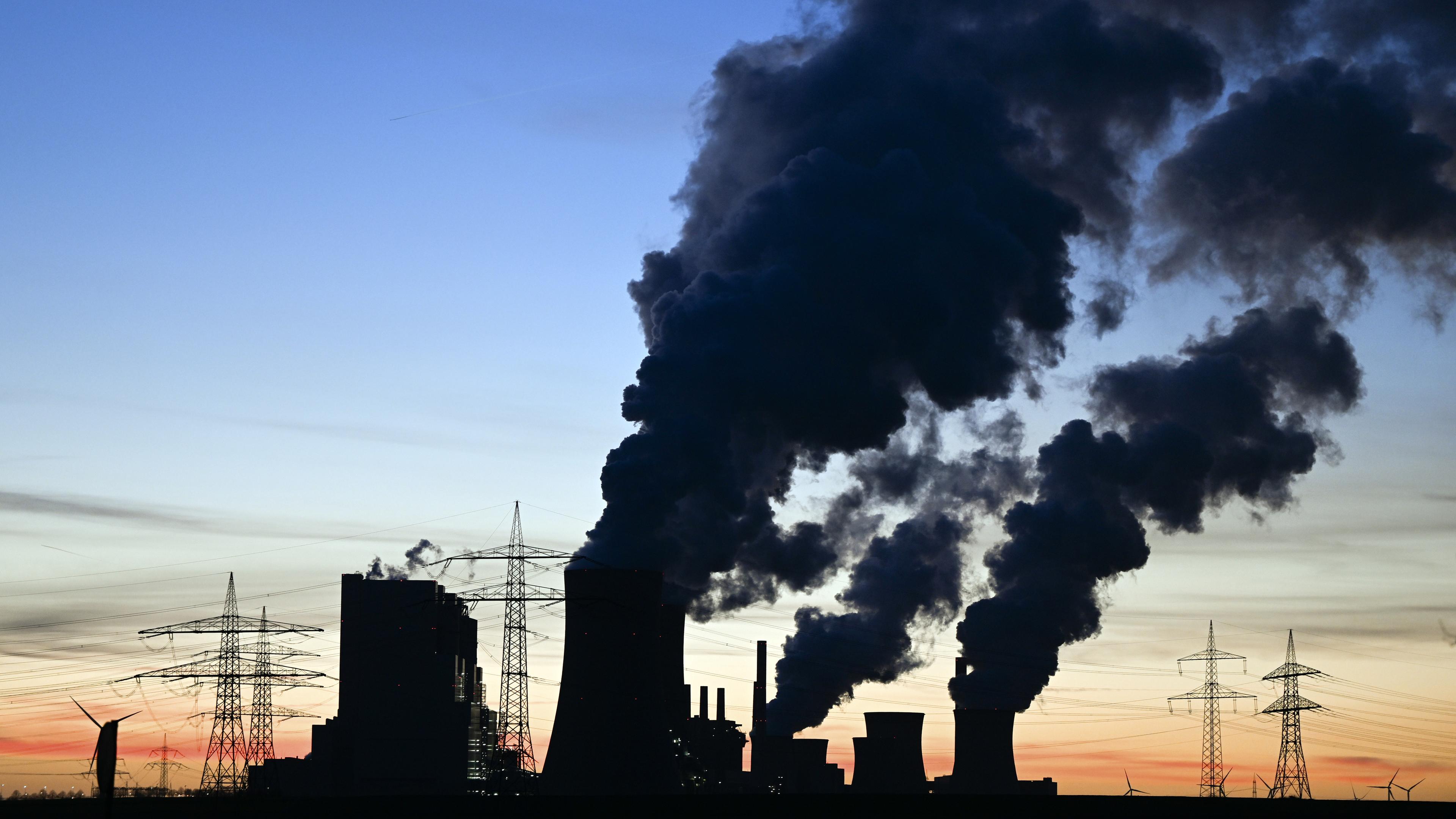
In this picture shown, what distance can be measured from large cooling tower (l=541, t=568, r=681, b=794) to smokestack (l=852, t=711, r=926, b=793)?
31.5m

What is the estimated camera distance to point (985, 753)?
261 ft

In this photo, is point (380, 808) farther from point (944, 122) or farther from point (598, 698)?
point (944, 122)

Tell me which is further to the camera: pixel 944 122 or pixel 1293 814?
pixel 944 122

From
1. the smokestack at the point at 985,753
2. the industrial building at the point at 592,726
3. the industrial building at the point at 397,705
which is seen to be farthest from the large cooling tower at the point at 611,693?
the industrial building at the point at 397,705

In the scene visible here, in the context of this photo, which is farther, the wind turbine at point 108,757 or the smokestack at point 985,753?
the smokestack at point 985,753

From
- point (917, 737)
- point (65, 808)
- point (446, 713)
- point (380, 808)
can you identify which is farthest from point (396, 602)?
point (380, 808)

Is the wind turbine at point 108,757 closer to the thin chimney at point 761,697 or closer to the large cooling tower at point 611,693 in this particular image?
the large cooling tower at point 611,693

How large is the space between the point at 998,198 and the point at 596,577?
2458 cm

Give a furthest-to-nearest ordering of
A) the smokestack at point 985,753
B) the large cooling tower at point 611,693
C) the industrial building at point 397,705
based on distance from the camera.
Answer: the industrial building at point 397,705
the smokestack at point 985,753
the large cooling tower at point 611,693

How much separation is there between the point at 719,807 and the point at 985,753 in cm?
2862

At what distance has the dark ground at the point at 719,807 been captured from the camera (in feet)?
172

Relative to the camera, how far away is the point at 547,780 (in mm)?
55906

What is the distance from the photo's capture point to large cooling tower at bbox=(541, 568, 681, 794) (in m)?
52.2

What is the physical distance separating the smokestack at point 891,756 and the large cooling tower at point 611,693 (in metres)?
31.5
